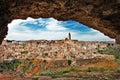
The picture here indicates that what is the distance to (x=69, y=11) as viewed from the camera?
9109 millimetres

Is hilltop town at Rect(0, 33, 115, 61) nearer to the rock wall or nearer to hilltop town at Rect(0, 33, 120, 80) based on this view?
hilltop town at Rect(0, 33, 120, 80)

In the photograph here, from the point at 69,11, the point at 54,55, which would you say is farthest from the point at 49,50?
the point at 69,11

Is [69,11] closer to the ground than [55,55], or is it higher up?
higher up

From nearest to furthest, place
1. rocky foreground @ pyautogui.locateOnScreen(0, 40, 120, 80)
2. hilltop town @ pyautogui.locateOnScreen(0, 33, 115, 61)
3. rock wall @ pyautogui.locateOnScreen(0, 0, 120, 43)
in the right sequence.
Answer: rock wall @ pyautogui.locateOnScreen(0, 0, 120, 43), rocky foreground @ pyautogui.locateOnScreen(0, 40, 120, 80), hilltop town @ pyautogui.locateOnScreen(0, 33, 115, 61)

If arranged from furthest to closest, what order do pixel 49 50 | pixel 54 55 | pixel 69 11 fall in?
1. pixel 49 50
2. pixel 54 55
3. pixel 69 11

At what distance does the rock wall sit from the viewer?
8.26 m

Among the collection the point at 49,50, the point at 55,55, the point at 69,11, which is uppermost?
the point at 69,11

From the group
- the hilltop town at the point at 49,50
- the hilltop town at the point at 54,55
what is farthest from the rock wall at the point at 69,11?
the hilltop town at the point at 49,50

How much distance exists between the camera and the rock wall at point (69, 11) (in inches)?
325

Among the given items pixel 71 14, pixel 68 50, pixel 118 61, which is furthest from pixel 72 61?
pixel 71 14

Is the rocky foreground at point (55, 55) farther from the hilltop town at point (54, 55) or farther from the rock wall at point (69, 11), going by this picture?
the rock wall at point (69, 11)

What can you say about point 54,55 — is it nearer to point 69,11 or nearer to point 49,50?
point 49,50

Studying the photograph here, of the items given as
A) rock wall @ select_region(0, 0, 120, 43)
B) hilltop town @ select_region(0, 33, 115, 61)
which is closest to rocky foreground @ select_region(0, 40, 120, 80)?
hilltop town @ select_region(0, 33, 115, 61)

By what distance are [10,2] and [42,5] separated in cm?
81
